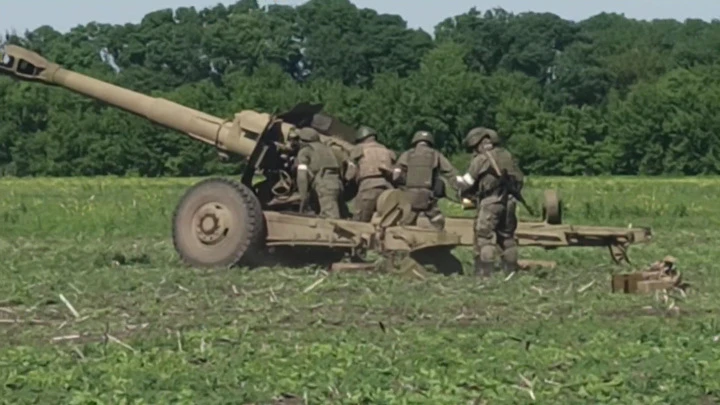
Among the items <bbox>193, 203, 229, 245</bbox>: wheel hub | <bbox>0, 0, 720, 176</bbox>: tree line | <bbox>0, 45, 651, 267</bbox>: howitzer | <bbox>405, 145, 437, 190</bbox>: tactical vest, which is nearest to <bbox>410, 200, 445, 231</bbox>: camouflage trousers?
<bbox>0, 45, 651, 267</bbox>: howitzer

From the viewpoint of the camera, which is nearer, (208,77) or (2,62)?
(2,62)

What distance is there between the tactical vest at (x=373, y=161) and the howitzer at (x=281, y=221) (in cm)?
30

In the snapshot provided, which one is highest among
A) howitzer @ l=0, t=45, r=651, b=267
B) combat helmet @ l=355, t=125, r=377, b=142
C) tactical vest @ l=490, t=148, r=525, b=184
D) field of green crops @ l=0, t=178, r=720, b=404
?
combat helmet @ l=355, t=125, r=377, b=142

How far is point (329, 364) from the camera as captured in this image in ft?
34.7

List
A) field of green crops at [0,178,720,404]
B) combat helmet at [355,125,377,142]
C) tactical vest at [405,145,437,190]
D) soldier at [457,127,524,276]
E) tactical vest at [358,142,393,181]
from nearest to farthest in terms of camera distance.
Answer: field of green crops at [0,178,720,404] < soldier at [457,127,524,276] < tactical vest at [405,145,437,190] < tactical vest at [358,142,393,181] < combat helmet at [355,125,377,142]

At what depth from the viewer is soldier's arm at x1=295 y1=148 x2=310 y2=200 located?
1841 cm

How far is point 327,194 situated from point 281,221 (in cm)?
68

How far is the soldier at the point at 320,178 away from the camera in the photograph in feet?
60.5

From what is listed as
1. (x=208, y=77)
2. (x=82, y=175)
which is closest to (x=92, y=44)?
(x=208, y=77)

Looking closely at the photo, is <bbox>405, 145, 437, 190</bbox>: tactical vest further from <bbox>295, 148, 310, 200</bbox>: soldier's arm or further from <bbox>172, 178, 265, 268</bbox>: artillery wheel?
<bbox>172, 178, 265, 268</bbox>: artillery wheel

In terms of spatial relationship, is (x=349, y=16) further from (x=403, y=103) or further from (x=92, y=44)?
(x=403, y=103)

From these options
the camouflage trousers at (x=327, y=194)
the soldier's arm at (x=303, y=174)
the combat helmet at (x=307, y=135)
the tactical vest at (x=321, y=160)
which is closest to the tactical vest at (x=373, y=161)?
the tactical vest at (x=321, y=160)

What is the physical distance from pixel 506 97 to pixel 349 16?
38.0 m

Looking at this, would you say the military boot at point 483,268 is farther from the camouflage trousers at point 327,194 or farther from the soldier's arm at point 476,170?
the camouflage trousers at point 327,194
